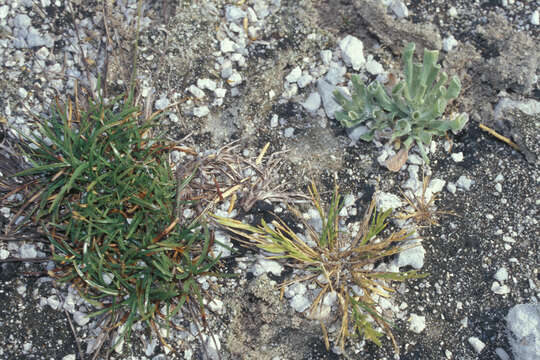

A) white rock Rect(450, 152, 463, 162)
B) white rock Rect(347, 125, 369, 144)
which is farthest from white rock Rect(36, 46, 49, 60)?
Result: white rock Rect(450, 152, 463, 162)

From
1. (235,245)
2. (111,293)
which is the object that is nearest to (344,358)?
(235,245)

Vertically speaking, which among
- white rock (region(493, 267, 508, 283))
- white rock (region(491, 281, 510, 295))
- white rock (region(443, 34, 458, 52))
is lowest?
white rock (region(491, 281, 510, 295))

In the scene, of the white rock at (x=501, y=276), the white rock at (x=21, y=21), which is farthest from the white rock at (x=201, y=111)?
the white rock at (x=501, y=276)

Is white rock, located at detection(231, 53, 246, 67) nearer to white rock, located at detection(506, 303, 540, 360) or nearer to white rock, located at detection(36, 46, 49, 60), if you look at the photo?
white rock, located at detection(36, 46, 49, 60)

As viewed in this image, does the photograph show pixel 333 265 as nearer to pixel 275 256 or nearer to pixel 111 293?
pixel 275 256

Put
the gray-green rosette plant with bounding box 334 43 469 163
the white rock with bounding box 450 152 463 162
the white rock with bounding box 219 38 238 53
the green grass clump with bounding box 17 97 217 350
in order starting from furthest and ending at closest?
the white rock with bounding box 219 38 238 53
the white rock with bounding box 450 152 463 162
the gray-green rosette plant with bounding box 334 43 469 163
the green grass clump with bounding box 17 97 217 350

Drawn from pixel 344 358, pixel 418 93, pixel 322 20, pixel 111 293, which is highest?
pixel 322 20

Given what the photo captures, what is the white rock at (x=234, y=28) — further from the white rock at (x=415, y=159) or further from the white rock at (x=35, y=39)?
the white rock at (x=415, y=159)
